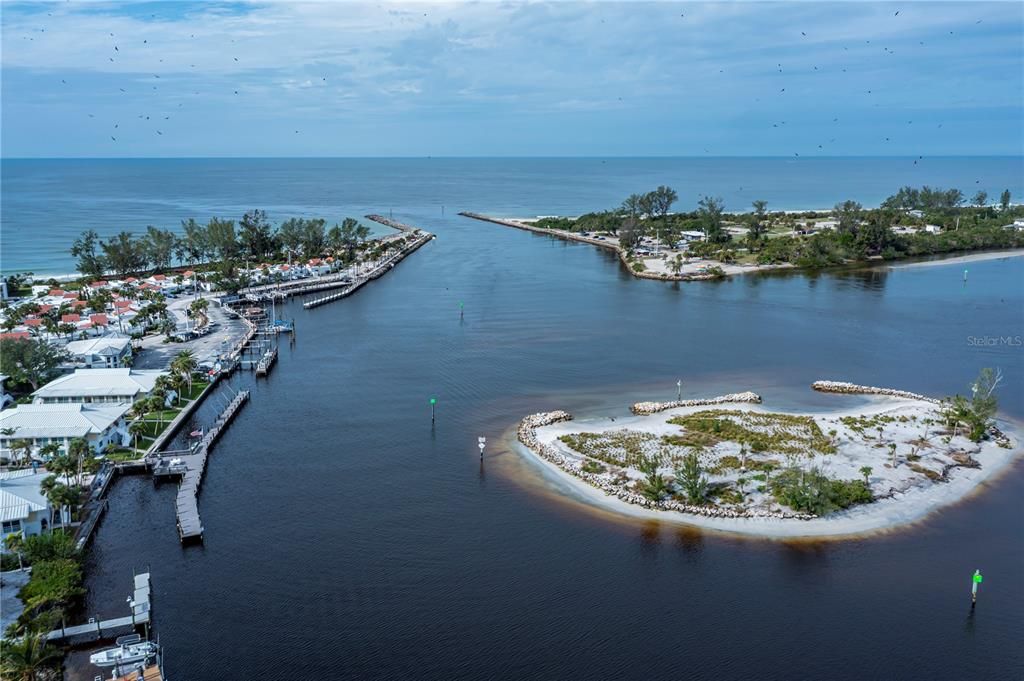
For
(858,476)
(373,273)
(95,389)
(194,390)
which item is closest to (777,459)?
(858,476)

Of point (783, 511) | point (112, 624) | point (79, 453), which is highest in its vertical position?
point (79, 453)

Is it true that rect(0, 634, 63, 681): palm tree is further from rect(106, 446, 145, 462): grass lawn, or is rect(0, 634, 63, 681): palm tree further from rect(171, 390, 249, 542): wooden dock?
rect(106, 446, 145, 462): grass lawn

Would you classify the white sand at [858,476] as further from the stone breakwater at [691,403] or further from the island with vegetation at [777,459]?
the stone breakwater at [691,403]

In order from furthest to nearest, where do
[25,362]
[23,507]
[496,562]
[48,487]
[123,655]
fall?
[25,362] < [48,487] < [496,562] < [23,507] < [123,655]

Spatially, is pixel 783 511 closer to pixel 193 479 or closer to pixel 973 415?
pixel 973 415

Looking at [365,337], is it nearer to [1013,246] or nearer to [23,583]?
[23,583]

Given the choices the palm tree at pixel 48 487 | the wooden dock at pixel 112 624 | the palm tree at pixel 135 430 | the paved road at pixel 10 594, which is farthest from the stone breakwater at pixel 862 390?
the paved road at pixel 10 594

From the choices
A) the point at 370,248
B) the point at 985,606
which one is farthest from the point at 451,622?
the point at 370,248
